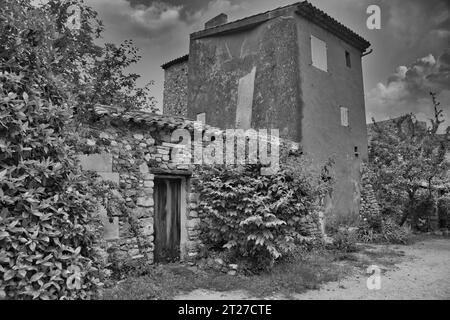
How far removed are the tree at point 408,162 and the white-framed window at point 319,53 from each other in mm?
4127

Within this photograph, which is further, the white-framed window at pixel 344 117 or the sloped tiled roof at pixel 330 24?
the white-framed window at pixel 344 117

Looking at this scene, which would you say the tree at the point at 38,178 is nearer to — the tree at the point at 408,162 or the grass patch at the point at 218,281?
the grass patch at the point at 218,281

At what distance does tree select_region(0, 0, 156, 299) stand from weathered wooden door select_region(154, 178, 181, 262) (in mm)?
2879

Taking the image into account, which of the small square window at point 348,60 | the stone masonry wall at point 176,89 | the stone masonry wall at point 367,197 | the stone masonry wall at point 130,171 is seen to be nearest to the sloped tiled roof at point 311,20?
the small square window at point 348,60

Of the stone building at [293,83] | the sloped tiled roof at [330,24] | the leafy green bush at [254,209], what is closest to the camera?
the leafy green bush at [254,209]

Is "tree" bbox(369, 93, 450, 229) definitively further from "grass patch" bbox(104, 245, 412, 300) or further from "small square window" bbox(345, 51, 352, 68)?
"grass patch" bbox(104, 245, 412, 300)

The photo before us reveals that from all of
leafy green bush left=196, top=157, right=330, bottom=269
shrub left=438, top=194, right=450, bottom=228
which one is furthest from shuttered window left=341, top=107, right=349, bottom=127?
leafy green bush left=196, top=157, right=330, bottom=269

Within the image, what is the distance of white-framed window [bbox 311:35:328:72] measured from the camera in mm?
10992

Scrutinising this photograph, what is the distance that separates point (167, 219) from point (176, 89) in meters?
9.43

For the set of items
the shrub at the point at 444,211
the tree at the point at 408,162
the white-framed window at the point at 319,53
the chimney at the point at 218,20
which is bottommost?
the shrub at the point at 444,211

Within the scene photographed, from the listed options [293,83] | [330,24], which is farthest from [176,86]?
[330,24]

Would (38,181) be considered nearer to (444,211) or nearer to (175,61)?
(175,61)

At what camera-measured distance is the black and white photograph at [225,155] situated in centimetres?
374
